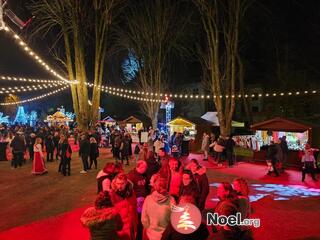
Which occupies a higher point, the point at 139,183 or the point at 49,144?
the point at 49,144

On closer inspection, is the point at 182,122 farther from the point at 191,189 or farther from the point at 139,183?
the point at 191,189

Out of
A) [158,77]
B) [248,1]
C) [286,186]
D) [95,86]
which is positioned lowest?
[286,186]

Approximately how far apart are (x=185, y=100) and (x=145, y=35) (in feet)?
51.3

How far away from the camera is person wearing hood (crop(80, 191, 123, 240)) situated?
412 cm

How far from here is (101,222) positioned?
4.11 m

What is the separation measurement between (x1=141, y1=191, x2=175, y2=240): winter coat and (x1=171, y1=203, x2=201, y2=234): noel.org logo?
10 cm

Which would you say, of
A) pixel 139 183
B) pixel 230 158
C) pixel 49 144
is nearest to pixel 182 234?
pixel 139 183

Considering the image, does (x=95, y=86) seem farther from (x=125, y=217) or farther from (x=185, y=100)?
(x=185, y=100)

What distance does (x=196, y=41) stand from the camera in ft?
103

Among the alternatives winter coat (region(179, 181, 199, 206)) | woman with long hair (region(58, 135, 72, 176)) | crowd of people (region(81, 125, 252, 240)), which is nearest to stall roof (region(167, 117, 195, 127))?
woman with long hair (region(58, 135, 72, 176))

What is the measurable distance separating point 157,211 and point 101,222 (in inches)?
28.1

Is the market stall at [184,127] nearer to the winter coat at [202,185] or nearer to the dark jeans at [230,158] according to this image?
the dark jeans at [230,158]

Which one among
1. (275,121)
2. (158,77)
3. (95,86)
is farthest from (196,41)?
(275,121)

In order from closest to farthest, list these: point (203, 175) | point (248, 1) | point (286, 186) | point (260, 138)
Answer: point (203, 175), point (286, 186), point (260, 138), point (248, 1)
